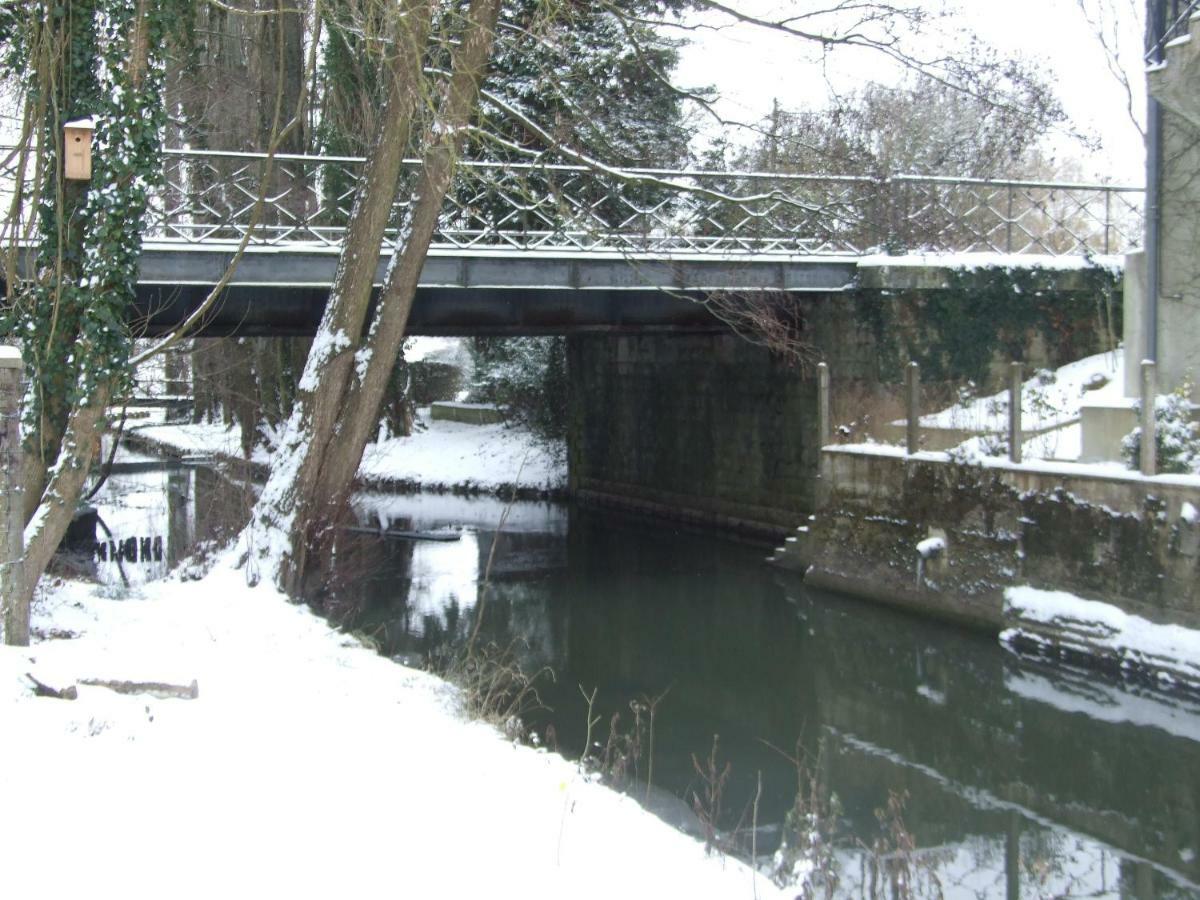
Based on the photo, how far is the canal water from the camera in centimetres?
795

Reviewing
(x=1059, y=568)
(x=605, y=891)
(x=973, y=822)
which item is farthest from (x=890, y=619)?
(x=605, y=891)

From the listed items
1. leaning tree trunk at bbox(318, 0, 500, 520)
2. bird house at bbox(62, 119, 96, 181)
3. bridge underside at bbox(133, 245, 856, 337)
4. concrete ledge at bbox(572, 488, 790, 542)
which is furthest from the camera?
concrete ledge at bbox(572, 488, 790, 542)

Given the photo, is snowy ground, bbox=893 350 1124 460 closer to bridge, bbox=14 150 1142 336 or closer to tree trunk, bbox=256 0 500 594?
bridge, bbox=14 150 1142 336

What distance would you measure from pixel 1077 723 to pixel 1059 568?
259 centimetres

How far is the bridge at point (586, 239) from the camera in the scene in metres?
15.5

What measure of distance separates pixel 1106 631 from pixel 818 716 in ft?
10.6

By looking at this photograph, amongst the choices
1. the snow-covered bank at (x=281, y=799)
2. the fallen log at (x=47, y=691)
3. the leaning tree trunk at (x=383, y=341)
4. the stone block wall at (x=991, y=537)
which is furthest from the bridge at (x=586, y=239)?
the fallen log at (x=47, y=691)

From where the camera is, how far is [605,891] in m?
4.86

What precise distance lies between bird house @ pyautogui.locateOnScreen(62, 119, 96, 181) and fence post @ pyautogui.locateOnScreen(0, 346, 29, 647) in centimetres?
205

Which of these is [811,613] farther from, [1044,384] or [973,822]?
[973,822]

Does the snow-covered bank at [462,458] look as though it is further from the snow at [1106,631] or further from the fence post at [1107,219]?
the snow at [1106,631]

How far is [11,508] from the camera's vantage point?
20.9 feet

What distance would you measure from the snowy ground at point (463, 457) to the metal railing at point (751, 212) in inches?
408

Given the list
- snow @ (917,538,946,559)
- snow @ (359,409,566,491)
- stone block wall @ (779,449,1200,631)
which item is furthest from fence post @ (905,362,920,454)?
snow @ (359,409,566,491)
